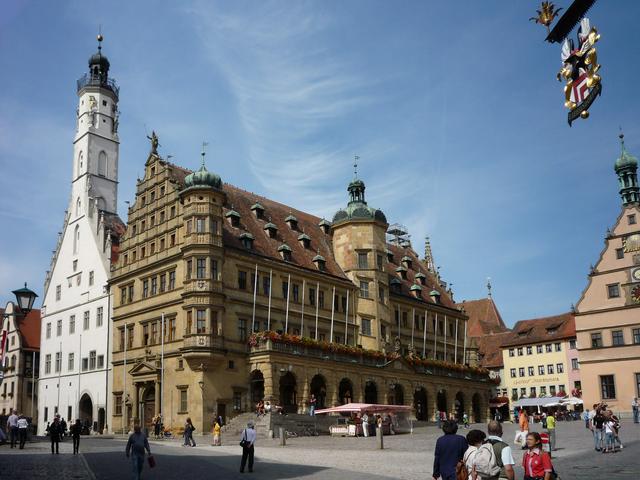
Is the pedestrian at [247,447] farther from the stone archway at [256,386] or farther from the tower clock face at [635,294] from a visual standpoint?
the tower clock face at [635,294]

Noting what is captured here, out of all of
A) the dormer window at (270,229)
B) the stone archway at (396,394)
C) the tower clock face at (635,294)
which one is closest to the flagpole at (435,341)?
the stone archway at (396,394)

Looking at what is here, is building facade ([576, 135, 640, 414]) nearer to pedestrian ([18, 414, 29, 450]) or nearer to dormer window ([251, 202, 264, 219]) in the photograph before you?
dormer window ([251, 202, 264, 219])

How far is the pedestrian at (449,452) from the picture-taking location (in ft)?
41.1

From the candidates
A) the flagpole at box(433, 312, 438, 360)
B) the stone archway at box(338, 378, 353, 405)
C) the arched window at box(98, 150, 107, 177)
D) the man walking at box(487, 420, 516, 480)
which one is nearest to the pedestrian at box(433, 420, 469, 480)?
the man walking at box(487, 420, 516, 480)

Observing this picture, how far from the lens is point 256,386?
2008 inches

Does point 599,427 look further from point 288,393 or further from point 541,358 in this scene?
point 541,358

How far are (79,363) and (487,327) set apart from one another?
58.5 metres

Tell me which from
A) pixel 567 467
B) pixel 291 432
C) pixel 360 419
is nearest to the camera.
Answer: pixel 567 467

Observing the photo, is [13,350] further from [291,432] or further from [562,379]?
[562,379]

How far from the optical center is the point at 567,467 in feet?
75.2

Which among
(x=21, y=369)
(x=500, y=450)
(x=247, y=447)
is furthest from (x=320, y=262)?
(x=500, y=450)

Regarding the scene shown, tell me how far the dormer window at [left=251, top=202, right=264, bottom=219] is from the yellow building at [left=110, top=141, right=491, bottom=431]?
25cm

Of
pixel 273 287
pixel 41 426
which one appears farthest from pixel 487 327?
pixel 41 426

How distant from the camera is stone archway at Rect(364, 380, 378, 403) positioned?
57737 mm
